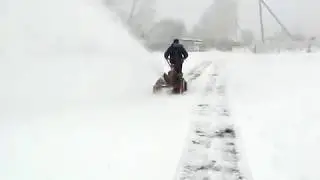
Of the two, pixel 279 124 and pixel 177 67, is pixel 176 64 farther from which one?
pixel 279 124

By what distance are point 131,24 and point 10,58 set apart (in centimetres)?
4497

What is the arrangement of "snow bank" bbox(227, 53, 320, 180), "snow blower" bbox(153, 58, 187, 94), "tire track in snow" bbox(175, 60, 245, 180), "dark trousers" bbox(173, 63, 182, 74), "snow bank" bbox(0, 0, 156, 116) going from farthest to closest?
"dark trousers" bbox(173, 63, 182, 74), "snow blower" bbox(153, 58, 187, 94), "snow bank" bbox(0, 0, 156, 116), "snow bank" bbox(227, 53, 320, 180), "tire track in snow" bbox(175, 60, 245, 180)

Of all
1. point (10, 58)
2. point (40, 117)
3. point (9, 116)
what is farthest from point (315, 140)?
point (10, 58)

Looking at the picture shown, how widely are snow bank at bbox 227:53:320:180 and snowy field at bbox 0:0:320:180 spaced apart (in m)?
0.02

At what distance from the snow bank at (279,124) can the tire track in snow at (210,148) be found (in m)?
0.25

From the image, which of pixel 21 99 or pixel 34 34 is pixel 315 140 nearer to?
pixel 21 99

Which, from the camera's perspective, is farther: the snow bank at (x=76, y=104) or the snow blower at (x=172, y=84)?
the snow blower at (x=172, y=84)

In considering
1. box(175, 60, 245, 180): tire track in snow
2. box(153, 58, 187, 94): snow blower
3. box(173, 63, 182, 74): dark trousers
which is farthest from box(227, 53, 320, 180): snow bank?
box(173, 63, 182, 74): dark trousers

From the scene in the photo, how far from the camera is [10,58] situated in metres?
13.4

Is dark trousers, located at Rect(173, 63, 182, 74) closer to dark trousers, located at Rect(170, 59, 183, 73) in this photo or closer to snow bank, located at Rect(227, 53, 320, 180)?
dark trousers, located at Rect(170, 59, 183, 73)

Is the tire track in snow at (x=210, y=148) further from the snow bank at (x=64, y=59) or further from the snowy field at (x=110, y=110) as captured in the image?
the snow bank at (x=64, y=59)

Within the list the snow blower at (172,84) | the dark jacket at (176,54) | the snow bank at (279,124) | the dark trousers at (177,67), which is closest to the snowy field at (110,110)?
the snow bank at (279,124)

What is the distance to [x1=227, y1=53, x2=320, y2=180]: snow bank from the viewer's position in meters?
6.79

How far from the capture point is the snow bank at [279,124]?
6.79 metres
